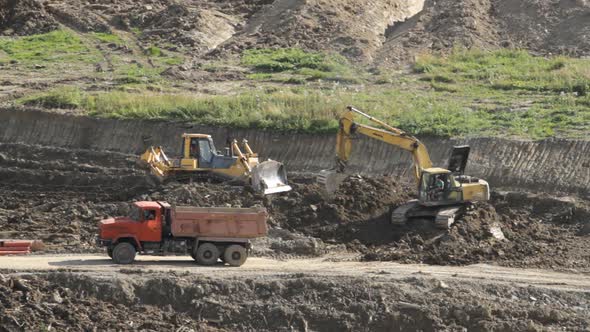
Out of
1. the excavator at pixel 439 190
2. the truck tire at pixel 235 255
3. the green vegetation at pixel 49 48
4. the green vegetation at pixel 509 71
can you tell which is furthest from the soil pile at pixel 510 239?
the green vegetation at pixel 49 48

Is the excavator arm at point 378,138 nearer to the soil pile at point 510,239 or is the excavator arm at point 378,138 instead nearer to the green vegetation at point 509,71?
the soil pile at point 510,239

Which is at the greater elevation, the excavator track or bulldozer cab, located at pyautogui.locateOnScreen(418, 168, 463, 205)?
bulldozer cab, located at pyautogui.locateOnScreen(418, 168, 463, 205)

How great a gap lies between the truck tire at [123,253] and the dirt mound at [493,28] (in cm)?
2253

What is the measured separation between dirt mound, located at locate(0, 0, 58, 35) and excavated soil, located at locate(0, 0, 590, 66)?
0.04 metres

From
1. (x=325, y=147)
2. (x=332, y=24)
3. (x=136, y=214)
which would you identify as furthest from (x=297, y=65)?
(x=136, y=214)

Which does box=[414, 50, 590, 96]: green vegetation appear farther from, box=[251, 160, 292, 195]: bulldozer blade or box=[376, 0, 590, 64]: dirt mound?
box=[251, 160, 292, 195]: bulldozer blade

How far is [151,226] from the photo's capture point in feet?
104

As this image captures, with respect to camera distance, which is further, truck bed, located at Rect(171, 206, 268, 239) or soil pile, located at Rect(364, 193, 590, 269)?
soil pile, located at Rect(364, 193, 590, 269)

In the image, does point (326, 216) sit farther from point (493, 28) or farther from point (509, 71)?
point (493, 28)

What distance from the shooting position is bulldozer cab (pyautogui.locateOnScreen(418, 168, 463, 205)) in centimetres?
3634

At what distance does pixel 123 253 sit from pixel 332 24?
2557 centimetres

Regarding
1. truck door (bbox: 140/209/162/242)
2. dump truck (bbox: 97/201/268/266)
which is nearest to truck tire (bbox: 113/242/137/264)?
dump truck (bbox: 97/201/268/266)

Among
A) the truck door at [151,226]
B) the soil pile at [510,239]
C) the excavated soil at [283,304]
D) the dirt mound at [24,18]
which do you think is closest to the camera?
the excavated soil at [283,304]

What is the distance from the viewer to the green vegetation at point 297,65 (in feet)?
165
